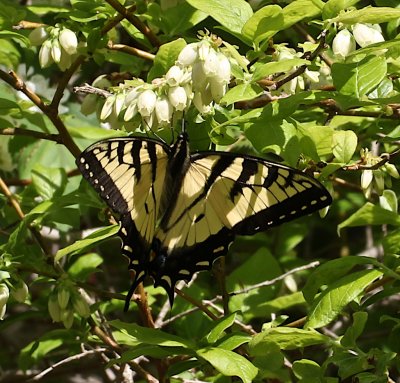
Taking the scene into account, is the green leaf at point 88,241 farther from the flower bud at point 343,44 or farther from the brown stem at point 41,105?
the flower bud at point 343,44

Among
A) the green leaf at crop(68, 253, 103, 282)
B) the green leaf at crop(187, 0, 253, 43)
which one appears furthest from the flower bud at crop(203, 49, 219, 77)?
the green leaf at crop(68, 253, 103, 282)

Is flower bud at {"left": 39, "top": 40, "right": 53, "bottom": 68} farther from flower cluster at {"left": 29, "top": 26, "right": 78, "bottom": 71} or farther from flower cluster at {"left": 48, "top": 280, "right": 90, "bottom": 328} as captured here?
flower cluster at {"left": 48, "top": 280, "right": 90, "bottom": 328}

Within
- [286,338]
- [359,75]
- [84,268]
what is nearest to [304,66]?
[359,75]

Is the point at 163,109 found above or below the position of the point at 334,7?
below

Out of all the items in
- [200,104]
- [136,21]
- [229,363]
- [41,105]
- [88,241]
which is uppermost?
[136,21]

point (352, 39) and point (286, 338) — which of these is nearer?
point (286, 338)

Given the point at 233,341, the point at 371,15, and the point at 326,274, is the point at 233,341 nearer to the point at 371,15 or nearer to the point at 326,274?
the point at 326,274
